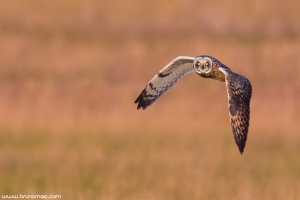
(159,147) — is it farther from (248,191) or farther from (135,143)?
(248,191)

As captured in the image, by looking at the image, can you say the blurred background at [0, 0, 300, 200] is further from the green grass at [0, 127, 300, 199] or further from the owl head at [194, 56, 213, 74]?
the owl head at [194, 56, 213, 74]

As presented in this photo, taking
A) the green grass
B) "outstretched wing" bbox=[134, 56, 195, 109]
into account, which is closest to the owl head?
"outstretched wing" bbox=[134, 56, 195, 109]

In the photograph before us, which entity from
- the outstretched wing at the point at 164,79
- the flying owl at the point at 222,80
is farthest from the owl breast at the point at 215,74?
the outstretched wing at the point at 164,79

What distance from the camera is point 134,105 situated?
15.6 meters

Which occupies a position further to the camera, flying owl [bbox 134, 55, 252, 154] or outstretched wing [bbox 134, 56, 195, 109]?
outstretched wing [bbox 134, 56, 195, 109]

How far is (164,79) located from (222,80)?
76 cm

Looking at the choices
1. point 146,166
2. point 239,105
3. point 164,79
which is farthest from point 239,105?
point 146,166

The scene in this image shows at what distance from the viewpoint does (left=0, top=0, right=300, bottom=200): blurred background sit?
10.5 metres

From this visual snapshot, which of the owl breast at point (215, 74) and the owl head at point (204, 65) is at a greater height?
the owl head at point (204, 65)

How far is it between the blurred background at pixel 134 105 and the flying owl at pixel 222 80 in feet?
6.09

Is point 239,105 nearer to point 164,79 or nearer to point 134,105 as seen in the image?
point 164,79

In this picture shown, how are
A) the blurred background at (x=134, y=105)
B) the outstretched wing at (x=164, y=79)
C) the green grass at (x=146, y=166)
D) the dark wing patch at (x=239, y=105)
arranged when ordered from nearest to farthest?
the dark wing patch at (x=239, y=105), the outstretched wing at (x=164, y=79), the green grass at (x=146, y=166), the blurred background at (x=134, y=105)

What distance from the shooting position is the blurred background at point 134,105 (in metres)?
10.5

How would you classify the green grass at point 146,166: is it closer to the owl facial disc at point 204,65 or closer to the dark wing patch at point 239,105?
the owl facial disc at point 204,65
